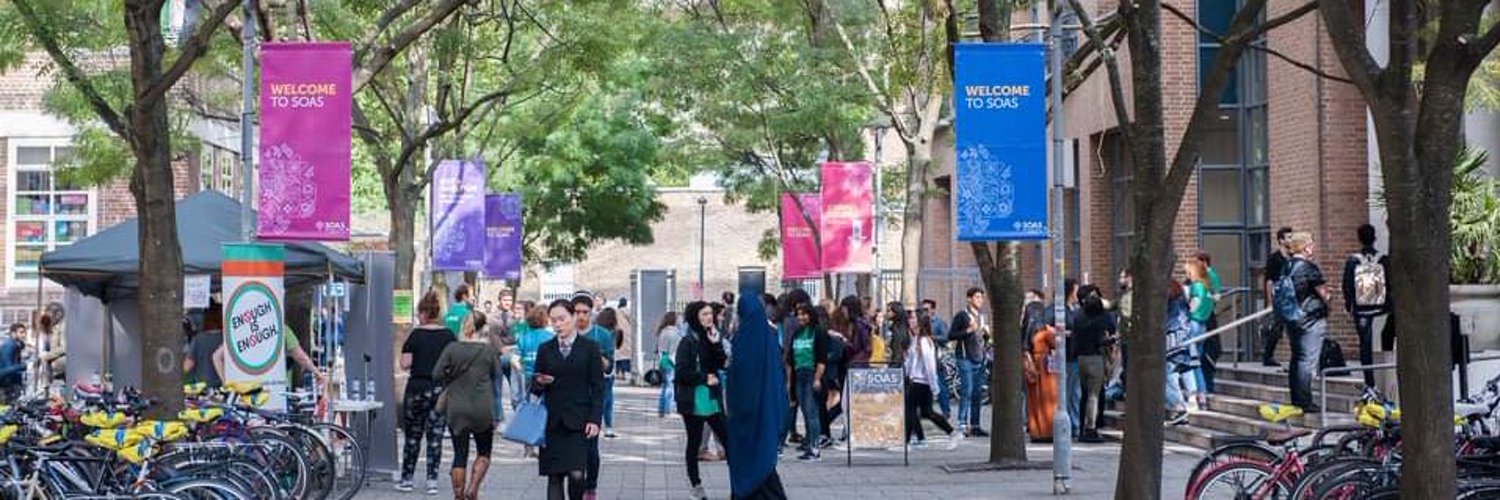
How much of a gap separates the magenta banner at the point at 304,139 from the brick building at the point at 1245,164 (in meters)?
12.4

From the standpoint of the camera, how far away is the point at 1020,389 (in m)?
20.5

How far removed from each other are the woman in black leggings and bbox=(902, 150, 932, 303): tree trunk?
42.6 ft

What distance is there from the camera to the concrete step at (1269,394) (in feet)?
71.6

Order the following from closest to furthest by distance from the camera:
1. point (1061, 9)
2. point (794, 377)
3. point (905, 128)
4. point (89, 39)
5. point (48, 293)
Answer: point (1061, 9)
point (794, 377)
point (89, 39)
point (905, 128)
point (48, 293)

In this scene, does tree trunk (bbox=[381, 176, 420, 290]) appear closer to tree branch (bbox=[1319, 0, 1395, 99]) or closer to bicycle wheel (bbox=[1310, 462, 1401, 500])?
bicycle wheel (bbox=[1310, 462, 1401, 500])

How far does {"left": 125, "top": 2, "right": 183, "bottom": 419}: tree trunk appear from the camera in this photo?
50.4ft

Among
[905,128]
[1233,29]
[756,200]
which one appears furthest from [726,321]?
[756,200]

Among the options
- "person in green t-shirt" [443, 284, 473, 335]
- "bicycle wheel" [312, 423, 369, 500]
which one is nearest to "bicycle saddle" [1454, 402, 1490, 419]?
"bicycle wheel" [312, 423, 369, 500]

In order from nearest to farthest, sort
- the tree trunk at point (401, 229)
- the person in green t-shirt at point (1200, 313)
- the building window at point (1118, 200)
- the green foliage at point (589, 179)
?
the person in green t-shirt at point (1200, 313)
the tree trunk at point (401, 229)
the building window at point (1118, 200)
the green foliage at point (589, 179)

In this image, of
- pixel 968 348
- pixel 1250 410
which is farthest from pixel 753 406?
pixel 968 348

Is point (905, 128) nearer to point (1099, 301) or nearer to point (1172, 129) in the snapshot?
point (1172, 129)

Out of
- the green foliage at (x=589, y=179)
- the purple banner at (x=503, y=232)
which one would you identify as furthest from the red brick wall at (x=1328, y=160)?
the green foliage at (x=589, y=179)

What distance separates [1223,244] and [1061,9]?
1241cm

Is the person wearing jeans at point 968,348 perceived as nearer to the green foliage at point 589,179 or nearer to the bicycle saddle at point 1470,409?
the bicycle saddle at point 1470,409
